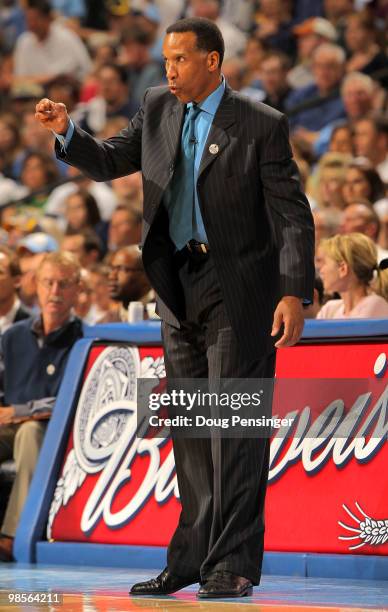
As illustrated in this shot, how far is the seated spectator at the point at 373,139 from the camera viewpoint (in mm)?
10797

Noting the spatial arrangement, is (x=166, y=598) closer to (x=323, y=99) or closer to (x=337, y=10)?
(x=323, y=99)

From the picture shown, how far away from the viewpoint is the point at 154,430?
6.46 meters

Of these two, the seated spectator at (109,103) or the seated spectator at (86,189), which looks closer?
the seated spectator at (86,189)

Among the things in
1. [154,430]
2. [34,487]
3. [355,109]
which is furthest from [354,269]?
[355,109]

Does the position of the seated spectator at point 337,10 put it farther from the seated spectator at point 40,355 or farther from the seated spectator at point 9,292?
the seated spectator at point 40,355

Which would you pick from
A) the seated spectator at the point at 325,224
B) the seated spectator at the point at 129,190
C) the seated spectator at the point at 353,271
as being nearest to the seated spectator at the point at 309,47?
the seated spectator at the point at 129,190

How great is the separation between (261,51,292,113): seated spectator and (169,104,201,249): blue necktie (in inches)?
325

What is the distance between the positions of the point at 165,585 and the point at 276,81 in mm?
8953

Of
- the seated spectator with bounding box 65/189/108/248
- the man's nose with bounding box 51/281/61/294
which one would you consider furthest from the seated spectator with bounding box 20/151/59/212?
the man's nose with bounding box 51/281/61/294

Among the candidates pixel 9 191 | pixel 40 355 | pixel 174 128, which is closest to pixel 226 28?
pixel 9 191

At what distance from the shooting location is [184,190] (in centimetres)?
490

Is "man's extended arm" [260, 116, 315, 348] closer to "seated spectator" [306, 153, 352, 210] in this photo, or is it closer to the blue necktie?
the blue necktie

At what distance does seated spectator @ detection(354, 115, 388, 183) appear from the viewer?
10.8m

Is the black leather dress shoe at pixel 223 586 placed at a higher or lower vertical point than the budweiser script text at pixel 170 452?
lower
